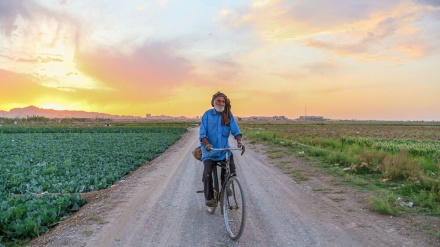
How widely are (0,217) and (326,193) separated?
853 centimetres

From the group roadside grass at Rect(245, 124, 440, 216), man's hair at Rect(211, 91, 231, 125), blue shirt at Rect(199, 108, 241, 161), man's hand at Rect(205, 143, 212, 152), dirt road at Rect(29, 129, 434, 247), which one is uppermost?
man's hair at Rect(211, 91, 231, 125)

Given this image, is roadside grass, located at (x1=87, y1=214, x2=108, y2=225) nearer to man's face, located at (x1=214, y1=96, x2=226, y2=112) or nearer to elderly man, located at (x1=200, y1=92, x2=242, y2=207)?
elderly man, located at (x1=200, y1=92, x2=242, y2=207)

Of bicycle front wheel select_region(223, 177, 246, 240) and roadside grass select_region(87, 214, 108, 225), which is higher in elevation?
bicycle front wheel select_region(223, 177, 246, 240)

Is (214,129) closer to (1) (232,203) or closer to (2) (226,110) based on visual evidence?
(2) (226,110)

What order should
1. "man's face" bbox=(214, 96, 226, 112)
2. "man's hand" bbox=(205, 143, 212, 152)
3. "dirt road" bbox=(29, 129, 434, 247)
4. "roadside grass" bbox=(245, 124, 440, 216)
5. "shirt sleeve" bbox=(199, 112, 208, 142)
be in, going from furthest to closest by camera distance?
"roadside grass" bbox=(245, 124, 440, 216) → "shirt sleeve" bbox=(199, 112, 208, 142) → "man's face" bbox=(214, 96, 226, 112) → "man's hand" bbox=(205, 143, 212, 152) → "dirt road" bbox=(29, 129, 434, 247)

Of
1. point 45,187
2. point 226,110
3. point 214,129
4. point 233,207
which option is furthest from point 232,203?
point 45,187

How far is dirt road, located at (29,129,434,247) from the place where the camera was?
6.41 metres

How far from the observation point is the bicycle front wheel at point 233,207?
6.47 metres

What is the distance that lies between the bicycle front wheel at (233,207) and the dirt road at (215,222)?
0.20 metres

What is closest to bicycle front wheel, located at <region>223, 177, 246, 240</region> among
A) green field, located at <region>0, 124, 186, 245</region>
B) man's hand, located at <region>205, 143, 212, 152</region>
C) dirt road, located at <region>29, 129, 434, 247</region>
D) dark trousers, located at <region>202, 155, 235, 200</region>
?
dirt road, located at <region>29, 129, 434, 247</region>

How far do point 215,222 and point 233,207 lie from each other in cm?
97

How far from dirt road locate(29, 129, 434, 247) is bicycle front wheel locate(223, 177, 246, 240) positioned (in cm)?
20

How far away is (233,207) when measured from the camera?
673 centimetres

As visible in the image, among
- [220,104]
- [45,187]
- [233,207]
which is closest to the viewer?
[233,207]
